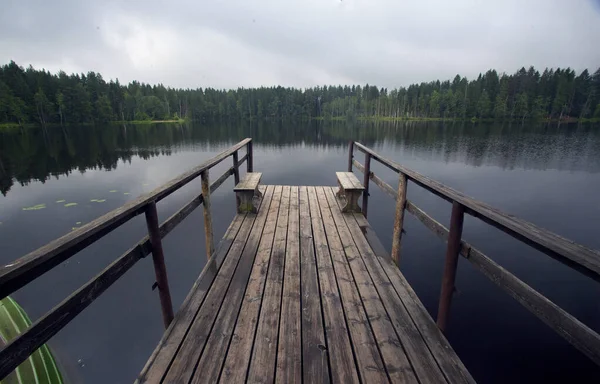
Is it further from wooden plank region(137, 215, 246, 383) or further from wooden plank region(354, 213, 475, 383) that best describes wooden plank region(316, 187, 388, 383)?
wooden plank region(137, 215, 246, 383)

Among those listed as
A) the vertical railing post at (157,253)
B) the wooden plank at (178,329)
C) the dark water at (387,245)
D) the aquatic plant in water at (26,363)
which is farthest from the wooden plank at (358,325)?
the aquatic plant in water at (26,363)

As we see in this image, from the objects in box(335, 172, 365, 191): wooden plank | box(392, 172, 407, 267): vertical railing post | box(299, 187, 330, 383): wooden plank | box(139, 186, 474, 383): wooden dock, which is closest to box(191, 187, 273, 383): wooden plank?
box(139, 186, 474, 383): wooden dock

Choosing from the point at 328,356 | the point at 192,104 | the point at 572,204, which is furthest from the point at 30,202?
the point at 192,104

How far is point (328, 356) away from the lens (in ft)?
7.39

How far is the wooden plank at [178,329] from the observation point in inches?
82.4

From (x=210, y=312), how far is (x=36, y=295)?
6682 mm

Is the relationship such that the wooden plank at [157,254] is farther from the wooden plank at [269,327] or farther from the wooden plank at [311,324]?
the wooden plank at [311,324]

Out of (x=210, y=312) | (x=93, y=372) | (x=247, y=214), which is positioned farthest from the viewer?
(x=247, y=214)

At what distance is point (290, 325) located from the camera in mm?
2605

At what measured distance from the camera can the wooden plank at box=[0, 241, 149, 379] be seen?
126 centimetres

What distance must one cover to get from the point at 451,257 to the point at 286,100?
11733 cm

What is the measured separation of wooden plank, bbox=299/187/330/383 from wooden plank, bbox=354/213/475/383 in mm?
933

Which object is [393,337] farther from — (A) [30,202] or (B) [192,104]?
(B) [192,104]

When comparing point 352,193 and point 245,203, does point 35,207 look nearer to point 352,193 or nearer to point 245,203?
point 245,203
